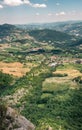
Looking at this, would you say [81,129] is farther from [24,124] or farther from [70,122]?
[24,124]

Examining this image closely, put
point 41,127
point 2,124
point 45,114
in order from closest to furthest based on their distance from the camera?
point 2,124 → point 41,127 → point 45,114

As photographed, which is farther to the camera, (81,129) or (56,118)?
(56,118)

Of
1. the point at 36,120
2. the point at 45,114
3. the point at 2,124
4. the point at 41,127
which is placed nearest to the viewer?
the point at 2,124

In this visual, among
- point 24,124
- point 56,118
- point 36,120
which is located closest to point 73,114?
point 56,118

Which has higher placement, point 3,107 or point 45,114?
point 3,107

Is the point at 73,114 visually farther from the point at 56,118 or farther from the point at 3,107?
the point at 3,107

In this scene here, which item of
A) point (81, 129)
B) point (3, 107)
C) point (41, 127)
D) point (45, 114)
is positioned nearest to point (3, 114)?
point (3, 107)
